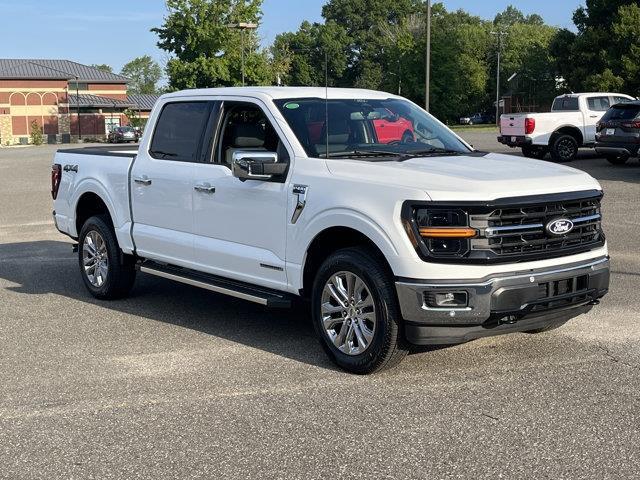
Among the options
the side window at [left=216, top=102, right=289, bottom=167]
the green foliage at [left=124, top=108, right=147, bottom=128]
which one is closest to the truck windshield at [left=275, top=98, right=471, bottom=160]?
the side window at [left=216, top=102, right=289, bottom=167]

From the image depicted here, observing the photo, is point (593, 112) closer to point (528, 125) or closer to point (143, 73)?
point (528, 125)

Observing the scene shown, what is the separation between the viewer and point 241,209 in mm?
6496

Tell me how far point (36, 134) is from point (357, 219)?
81.4 meters

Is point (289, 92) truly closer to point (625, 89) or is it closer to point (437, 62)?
point (625, 89)

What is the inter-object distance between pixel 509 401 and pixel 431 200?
1294mm

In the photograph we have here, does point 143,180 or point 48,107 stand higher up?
point 48,107

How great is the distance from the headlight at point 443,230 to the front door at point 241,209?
1.24 meters

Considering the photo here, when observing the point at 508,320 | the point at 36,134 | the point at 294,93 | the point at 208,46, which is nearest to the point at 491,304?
the point at 508,320

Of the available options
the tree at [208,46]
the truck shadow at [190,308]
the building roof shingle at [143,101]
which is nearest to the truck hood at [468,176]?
the truck shadow at [190,308]

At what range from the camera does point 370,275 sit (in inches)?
217

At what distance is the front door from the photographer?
6270mm

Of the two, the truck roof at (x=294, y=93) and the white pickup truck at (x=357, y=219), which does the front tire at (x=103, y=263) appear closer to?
the white pickup truck at (x=357, y=219)

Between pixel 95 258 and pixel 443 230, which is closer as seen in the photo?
pixel 443 230

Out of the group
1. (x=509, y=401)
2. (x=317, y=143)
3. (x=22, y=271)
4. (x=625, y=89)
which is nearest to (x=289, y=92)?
(x=317, y=143)
